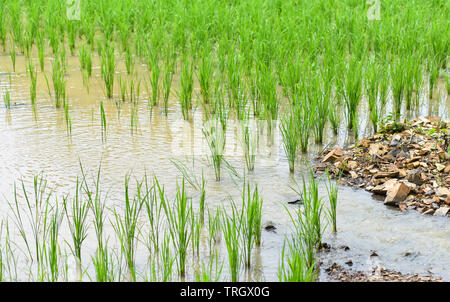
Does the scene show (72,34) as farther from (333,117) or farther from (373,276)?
(373,276)

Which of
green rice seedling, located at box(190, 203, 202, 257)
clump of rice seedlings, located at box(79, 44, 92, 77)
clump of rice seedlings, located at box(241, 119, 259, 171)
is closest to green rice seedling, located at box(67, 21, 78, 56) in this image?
clump of rice seedlings, located at box(79, 44, 92, 77)

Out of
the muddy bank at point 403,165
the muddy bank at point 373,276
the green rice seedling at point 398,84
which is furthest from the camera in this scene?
the green rice seedling at point 398,84

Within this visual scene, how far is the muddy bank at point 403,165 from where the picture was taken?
3.69 m

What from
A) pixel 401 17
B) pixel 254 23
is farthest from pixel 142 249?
pixel 401 17

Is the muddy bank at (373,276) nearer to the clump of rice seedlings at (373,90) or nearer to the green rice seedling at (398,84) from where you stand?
the clump of rice seedlings at (373,90)

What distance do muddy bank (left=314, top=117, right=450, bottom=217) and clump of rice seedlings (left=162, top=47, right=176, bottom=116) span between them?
60.8 inches

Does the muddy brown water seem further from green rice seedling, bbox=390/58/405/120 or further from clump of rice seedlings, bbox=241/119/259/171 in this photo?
green rice seedling, bbox=390/58/405/120

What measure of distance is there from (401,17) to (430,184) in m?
4.51

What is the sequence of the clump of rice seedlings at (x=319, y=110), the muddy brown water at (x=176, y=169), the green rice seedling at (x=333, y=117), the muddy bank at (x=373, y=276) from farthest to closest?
the green rice seedling at (x=333, y=117)
the clump of rice seedlings at (x=319, y=110)
the muddy brown water at (x=176, y=169)
the muddy bank at (x=373, y=276)

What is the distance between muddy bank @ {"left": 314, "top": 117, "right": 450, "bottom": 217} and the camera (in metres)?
3.69

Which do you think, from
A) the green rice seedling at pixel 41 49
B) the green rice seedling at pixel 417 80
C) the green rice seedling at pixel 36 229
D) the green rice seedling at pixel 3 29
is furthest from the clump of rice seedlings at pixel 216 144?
the green rice seedling at pixel 3 29

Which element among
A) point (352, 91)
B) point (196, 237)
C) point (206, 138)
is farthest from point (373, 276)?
point (352, 91)

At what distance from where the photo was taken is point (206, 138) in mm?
4293

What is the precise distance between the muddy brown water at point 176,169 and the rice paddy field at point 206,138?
0.05 ft
